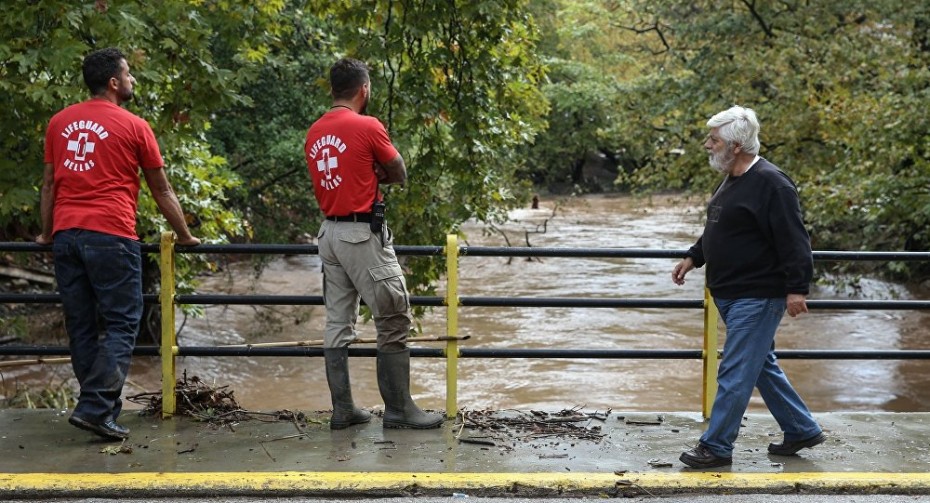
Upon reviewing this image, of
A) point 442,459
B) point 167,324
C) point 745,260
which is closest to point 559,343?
point 167,324

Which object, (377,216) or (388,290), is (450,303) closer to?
(388,290)

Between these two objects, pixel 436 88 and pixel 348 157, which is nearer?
pixel 348 157

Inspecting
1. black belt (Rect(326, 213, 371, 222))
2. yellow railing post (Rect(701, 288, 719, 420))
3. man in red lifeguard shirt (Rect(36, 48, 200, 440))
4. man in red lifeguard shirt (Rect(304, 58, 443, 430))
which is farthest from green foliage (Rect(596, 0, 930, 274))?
man in red lifeguard shirt (Rect(36, 48, 200, 440))

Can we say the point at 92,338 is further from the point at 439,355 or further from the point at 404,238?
the point at 404,238

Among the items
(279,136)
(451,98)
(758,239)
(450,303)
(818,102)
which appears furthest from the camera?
(818,102)

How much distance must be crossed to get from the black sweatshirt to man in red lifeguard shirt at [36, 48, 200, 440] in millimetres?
2772

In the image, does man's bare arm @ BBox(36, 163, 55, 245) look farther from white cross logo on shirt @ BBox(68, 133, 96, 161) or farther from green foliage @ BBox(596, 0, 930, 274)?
green foliage @ BBox(596, 0, 930, 274)

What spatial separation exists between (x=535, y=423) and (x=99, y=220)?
254 cm

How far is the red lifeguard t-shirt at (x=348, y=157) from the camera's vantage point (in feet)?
17.5

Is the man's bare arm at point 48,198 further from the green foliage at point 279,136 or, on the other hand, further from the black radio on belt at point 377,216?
the green foliage at point 279,136

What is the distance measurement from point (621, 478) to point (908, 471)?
1.41m

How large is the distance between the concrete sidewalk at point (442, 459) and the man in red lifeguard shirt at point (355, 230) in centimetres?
46

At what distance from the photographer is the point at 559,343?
722 inches

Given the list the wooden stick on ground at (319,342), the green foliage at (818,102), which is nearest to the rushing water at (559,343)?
the green foliage at (818,102)
